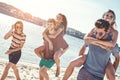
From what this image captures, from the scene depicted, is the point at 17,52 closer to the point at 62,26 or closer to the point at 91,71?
the point at 62,26

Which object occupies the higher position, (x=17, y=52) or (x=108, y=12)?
(x=108, y=12)

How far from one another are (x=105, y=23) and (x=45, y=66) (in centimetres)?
223

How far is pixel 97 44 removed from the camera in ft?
19.6

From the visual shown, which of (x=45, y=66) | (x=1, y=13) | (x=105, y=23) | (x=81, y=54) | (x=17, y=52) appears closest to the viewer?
(x=105, y=23)

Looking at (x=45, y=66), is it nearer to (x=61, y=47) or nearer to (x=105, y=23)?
(x=61, y=47)

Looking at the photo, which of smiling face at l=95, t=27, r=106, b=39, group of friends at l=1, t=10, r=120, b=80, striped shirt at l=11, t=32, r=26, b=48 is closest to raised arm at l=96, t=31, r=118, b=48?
group of friends at l=1, t=10, r=120, b=80

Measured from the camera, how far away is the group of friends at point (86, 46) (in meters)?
6.02

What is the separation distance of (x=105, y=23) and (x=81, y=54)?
1184 mm

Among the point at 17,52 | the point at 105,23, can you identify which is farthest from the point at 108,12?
the point at 17,52

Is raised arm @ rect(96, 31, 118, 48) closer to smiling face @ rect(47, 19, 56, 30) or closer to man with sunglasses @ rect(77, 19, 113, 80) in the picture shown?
man with sunglasses @ rect(77, 19, 113, 80)

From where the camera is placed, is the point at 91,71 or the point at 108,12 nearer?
the point at 91,71

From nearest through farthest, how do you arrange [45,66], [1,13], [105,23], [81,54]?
[105,23], [81,54], [45,66], [1,13]

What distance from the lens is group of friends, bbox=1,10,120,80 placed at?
19.7ft

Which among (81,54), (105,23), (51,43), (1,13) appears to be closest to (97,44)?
(105,23)
